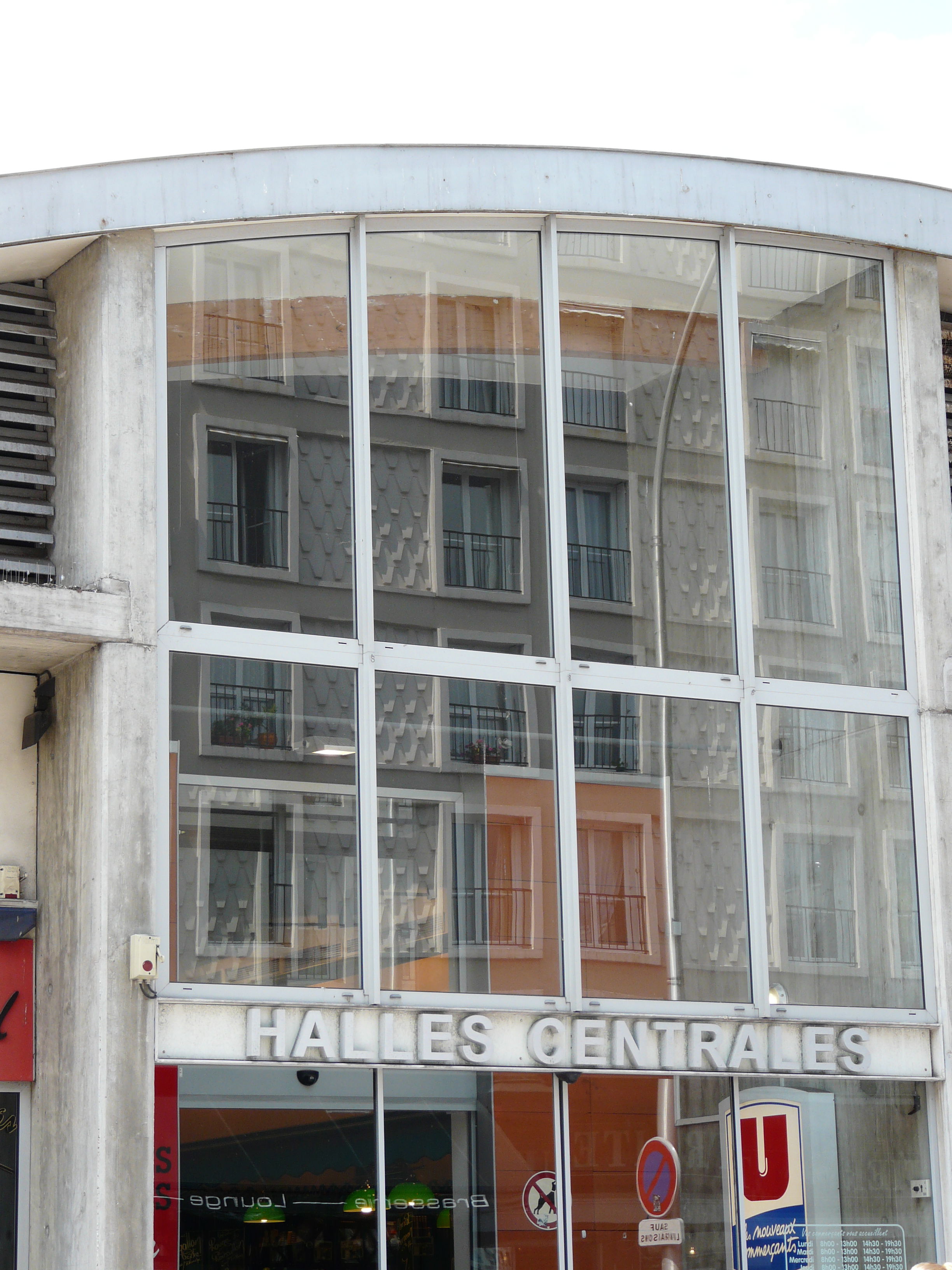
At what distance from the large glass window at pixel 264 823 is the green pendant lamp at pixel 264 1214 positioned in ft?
4.18

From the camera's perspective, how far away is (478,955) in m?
11.2

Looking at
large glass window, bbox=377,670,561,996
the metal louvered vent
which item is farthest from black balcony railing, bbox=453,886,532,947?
the metal louvered vent

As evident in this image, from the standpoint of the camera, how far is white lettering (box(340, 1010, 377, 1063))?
10.7m

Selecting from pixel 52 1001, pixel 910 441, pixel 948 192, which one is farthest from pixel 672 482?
pixel 52 1001

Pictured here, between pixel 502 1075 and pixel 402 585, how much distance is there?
3178 mm

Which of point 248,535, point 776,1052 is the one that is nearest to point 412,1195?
point 776,1052

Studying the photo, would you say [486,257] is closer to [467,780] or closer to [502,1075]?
[467,780]

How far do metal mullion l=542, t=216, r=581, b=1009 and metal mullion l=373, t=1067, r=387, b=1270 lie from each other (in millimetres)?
1369

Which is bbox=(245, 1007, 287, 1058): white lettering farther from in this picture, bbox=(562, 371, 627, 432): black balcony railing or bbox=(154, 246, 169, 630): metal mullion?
bbox=(562, 371, 627, 432): black balcony railing

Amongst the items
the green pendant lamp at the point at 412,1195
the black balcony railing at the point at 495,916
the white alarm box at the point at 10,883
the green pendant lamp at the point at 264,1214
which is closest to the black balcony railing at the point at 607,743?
the black balcony railing at the point at 495,916

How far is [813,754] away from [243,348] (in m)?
4.85

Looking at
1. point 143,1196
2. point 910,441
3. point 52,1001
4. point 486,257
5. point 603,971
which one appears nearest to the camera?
point 143,1196

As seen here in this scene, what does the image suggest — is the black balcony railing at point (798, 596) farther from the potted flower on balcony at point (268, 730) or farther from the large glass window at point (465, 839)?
the potted flower on balcony at point (268, 730)

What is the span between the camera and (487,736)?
11547 mm
